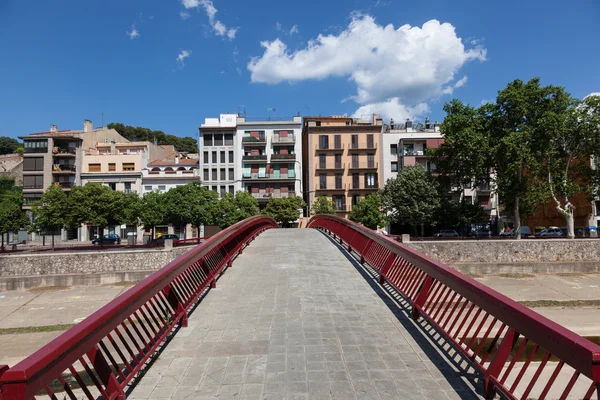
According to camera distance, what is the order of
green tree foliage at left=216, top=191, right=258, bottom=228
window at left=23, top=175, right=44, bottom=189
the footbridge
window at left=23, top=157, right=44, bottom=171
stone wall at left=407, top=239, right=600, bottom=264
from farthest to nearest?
window at left=23, top=157, right=44, bottom=171 < window at left=23, top=175, right=44, bottom=189 < green tree foliage at left=216, top=191, right=258, bottom=228 < stone wall at left=407, top=239, right=600, bottom=264 < the footbridge

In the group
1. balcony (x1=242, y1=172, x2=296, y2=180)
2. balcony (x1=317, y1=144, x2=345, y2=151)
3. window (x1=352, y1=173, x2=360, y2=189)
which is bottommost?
window (x1=352, y1=173, x2=360, y2=189)

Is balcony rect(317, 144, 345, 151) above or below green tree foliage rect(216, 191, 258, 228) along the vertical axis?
above

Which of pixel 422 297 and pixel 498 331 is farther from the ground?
pixel 498 331

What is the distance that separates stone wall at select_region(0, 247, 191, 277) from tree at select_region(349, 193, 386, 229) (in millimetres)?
22890

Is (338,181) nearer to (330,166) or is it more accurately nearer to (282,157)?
(330,166)

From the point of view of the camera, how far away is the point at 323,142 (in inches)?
1927

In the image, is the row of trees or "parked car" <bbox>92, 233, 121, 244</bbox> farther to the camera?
"parked car" <bbox>92, 233, 121, 244</bbox>

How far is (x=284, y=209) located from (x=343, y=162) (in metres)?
10.7

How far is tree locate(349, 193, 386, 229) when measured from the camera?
4078 centimetres

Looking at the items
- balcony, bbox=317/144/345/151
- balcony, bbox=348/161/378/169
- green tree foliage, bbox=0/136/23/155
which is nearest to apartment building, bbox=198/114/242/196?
balcony, bbox=317/144/345/151

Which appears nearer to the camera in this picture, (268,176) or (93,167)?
(268,176)

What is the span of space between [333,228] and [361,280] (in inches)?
428

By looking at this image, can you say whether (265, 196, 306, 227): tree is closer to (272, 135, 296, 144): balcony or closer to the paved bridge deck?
(272, 135, 296, 144): balcony

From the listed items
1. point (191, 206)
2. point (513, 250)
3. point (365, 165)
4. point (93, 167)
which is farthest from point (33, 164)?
point (513, 250)
